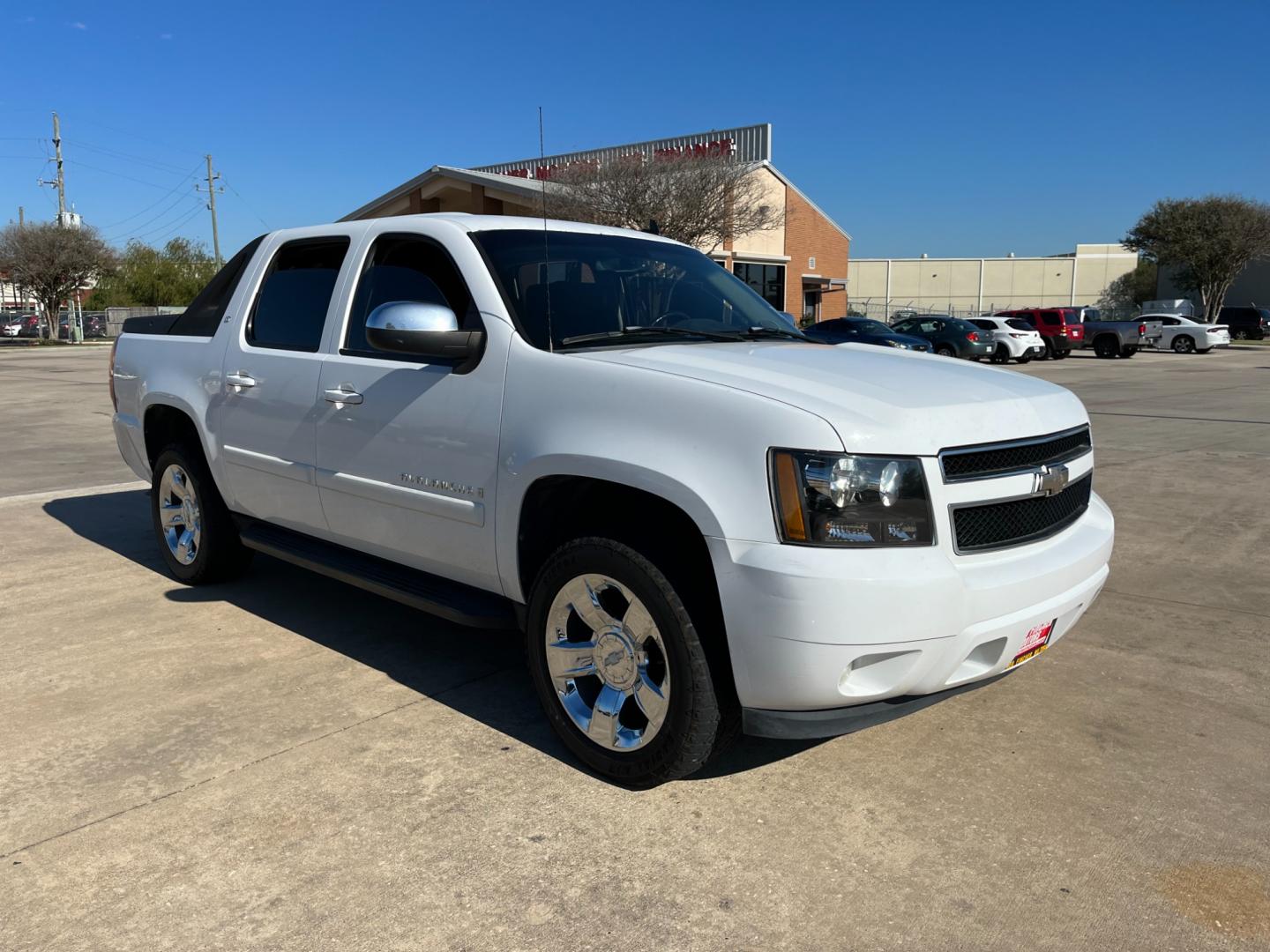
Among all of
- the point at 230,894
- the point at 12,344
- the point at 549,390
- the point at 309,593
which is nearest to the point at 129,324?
the point at 309,593

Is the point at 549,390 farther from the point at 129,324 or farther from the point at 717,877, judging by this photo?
the point at 129,324

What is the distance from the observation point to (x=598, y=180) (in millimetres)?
32562

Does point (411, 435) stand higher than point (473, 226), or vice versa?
point (473, 226)

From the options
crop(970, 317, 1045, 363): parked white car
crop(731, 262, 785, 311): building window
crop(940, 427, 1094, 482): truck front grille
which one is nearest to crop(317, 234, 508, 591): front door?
crop(940, 427, 1094, 482): truck front grille

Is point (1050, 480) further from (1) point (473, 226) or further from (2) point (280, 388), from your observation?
(2) point (280, 388)

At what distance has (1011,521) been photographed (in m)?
3.05

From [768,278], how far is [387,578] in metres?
41.6

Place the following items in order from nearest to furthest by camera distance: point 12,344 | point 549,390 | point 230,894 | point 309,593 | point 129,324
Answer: point 230,894 < point 549,390 < point 309,593 < point 129,324 < point 12,344

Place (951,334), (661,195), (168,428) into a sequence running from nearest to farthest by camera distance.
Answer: (168,428)
(951,334)
(661,195)

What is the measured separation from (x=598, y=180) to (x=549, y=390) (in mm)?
30724

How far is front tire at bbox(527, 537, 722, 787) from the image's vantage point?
2.96m

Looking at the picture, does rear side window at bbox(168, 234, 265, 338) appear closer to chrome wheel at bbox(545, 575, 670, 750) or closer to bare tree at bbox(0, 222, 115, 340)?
chrome wheel at bbox(545, 575, 670, 750)

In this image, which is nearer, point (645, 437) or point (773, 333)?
point (645, 437)

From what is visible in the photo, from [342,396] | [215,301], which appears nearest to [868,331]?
[215,301]
